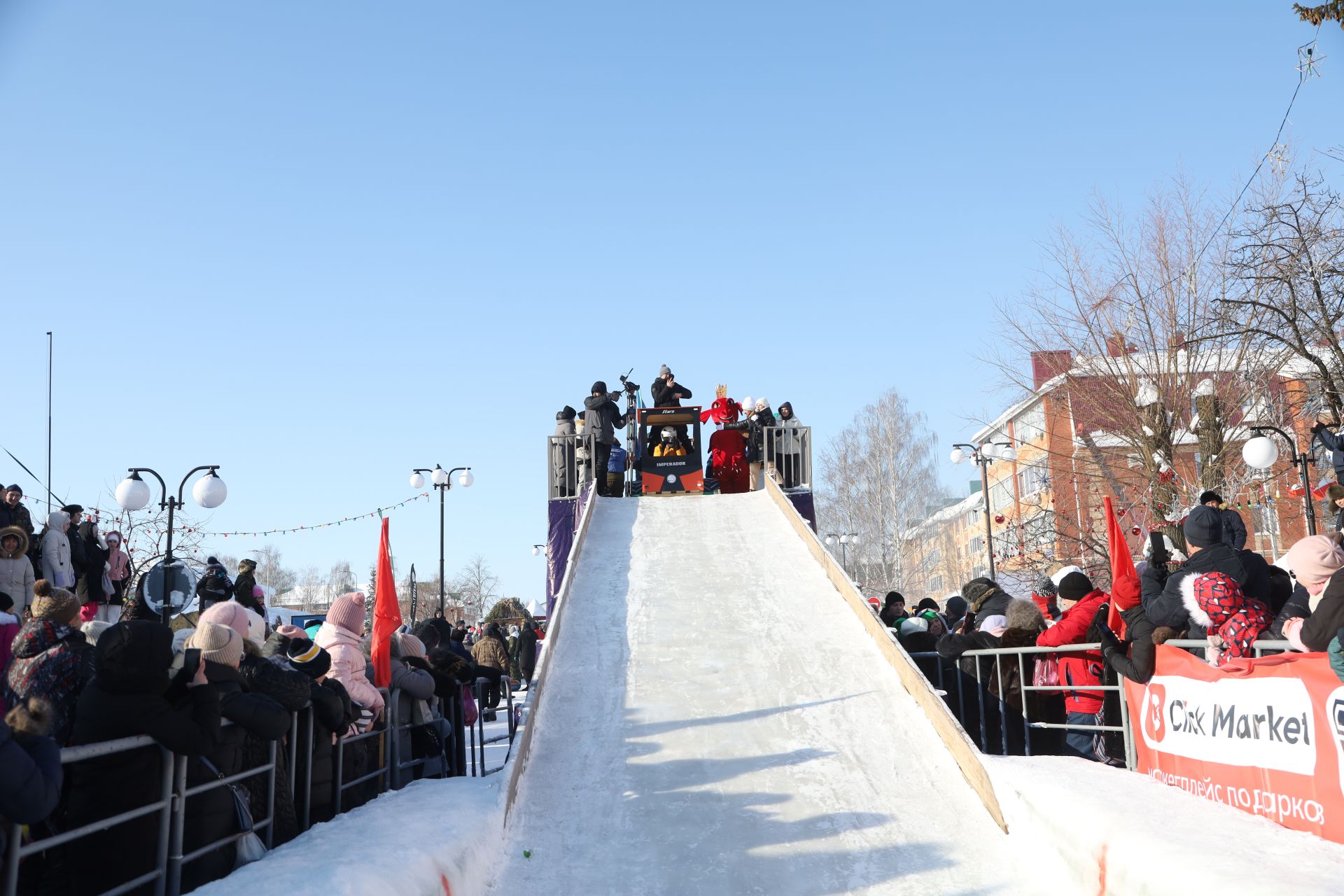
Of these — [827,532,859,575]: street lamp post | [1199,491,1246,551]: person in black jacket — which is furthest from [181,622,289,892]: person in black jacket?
[827,532,859,575]: street lamp post

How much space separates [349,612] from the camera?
21.2 ft

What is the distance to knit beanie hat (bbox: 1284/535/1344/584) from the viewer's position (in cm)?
555

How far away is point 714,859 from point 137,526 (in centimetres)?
2984

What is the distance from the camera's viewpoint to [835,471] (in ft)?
146

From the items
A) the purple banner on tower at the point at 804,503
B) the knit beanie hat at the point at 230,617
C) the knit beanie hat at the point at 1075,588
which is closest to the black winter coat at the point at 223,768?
the knit beanie hat at the point at 230,617

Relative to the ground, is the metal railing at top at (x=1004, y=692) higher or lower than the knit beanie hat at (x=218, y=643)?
lower

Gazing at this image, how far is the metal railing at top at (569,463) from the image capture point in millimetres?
17016

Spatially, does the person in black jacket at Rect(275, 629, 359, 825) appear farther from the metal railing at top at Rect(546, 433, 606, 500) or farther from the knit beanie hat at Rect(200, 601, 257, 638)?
the metal railing at top at Rect(546, 433, 606, 500)

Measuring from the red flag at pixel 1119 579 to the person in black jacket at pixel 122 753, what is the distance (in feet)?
17.5

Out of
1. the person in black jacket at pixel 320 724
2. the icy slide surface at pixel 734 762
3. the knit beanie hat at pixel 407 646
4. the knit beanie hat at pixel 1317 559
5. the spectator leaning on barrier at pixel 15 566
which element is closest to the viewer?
the person in black jacket at pixel 320 724

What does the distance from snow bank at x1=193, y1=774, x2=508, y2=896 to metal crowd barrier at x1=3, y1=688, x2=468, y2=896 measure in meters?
0.16

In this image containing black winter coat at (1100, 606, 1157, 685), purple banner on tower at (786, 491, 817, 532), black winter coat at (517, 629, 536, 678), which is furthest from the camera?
black winter coat at (517, 629, 536, 678)

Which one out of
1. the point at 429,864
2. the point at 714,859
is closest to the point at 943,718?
the point at 714,859

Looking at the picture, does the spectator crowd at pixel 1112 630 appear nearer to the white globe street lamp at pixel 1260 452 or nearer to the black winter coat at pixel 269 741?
the white globe street lamp at pixel 1260 452
